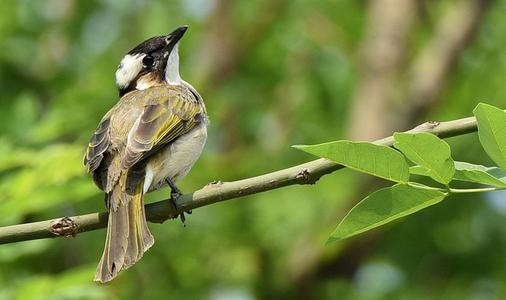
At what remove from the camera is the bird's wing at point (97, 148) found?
5.03 m

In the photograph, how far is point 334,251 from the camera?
8.65m

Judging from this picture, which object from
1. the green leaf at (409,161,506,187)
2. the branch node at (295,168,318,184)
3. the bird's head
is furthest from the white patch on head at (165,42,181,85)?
the green leaf at (409,161,506,187)

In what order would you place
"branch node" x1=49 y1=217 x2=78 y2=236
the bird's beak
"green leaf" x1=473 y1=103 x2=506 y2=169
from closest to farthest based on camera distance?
"green leaf" x1=473 y1=103 x2=506 y2=169
"branch node" x1=49 y1=217 x2=78 y2=236
the bird's beak

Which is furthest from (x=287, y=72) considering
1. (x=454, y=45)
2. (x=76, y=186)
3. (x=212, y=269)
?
(x=76, y=186)

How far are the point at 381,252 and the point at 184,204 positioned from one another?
5.69 meters

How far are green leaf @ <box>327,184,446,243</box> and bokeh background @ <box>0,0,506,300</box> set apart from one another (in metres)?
3.81

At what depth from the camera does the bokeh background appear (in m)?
8.16

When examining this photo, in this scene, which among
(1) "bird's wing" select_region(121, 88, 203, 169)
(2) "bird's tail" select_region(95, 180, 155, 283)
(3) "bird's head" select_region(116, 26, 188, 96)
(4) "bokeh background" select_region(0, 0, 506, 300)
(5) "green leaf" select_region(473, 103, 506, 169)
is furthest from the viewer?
(4) "bokeh background" select_region(0, 0, 506, 300)

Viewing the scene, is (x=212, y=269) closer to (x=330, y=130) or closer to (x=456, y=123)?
(x=330, y=130)

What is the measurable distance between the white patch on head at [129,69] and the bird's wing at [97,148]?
50.3 inches

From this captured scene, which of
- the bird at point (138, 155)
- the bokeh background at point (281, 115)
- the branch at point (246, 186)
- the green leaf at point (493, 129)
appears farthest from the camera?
the bokeh background at point (281, 115)

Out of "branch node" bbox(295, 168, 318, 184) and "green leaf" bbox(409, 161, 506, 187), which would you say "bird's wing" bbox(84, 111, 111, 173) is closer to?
"branch node" bbox(295, 168, 318, 184)

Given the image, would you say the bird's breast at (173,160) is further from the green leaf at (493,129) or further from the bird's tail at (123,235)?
the green leaf at (493,129)

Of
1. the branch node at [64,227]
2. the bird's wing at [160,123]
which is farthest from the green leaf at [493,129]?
the bird's wing at [160,123]
